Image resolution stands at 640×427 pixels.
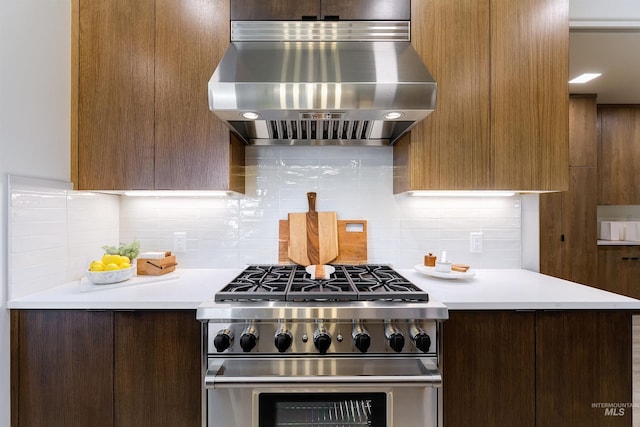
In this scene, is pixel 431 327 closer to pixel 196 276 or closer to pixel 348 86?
pixel 348 86

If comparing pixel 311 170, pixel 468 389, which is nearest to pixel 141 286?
pixel 311 170

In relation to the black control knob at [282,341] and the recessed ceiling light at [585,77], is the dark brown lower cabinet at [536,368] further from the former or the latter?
the recessed ceiling light at [585,77]

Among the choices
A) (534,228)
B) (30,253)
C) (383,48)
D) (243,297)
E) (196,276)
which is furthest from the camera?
(534,228)

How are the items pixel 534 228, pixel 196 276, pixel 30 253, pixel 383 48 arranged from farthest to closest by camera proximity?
pixel 534 228, pixel 196 276, pixel 383 48, pixel 30 253

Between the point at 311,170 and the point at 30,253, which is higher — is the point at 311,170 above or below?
above

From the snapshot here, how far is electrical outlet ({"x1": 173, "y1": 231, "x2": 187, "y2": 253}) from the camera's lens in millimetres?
1936

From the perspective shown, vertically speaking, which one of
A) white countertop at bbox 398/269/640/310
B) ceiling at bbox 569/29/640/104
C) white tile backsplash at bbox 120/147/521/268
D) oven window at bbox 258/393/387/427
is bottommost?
oven window at bbox 258/393/387/427

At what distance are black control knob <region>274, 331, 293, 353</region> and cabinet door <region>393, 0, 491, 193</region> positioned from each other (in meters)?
0.93

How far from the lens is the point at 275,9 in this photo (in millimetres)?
1564

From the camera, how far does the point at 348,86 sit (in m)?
1.32

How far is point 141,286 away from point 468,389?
4.86ft

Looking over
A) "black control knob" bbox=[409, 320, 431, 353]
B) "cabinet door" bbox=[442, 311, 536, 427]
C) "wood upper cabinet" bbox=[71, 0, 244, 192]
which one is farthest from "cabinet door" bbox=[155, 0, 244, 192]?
→ "cabinet door" bbox=[442, 311, 536, 427]

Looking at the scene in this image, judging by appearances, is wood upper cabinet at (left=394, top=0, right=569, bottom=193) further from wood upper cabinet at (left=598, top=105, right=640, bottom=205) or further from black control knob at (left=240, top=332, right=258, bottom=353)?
wood upper cabinet at (left=598, top=105, right=640, bottom=205)

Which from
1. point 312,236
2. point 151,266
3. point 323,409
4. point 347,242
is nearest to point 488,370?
point 323,409
